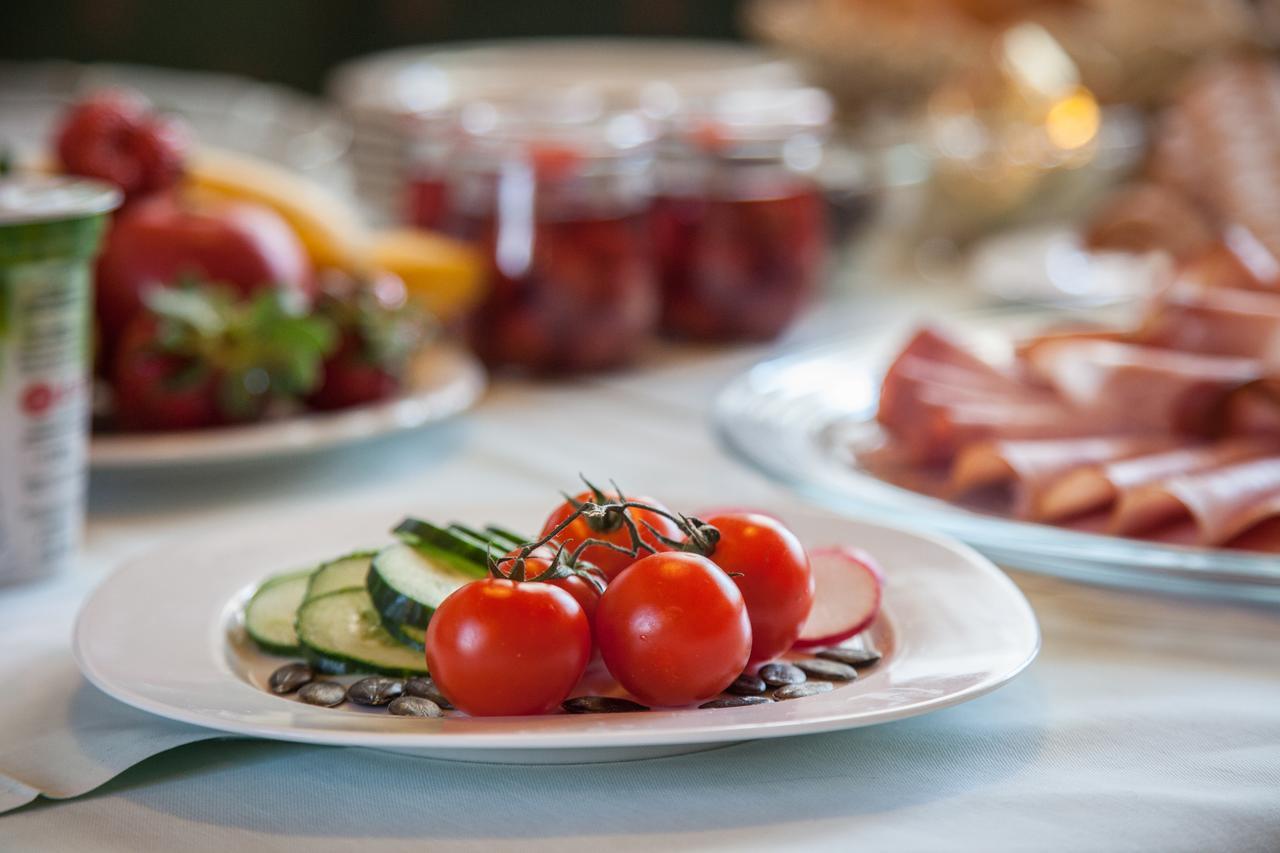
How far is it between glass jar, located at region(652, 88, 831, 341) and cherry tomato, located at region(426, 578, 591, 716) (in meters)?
0.97

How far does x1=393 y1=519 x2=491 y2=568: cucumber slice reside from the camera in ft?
2.30

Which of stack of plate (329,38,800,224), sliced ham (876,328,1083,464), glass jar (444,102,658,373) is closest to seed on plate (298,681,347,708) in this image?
sliced ham (876,328,1083,464)

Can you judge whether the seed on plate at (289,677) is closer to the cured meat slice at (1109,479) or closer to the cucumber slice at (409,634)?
the cucumber slice at (409,634)

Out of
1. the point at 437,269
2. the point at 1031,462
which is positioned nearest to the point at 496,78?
the point at 437,269

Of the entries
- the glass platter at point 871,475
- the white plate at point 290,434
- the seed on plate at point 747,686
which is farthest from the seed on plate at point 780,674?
the white plate at point 290,434

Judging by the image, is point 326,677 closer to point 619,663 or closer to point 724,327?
point 619,663

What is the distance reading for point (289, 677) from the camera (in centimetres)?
67

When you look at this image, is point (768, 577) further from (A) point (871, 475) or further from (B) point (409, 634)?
(A) point (871, 475)

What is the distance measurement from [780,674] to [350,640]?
20cm

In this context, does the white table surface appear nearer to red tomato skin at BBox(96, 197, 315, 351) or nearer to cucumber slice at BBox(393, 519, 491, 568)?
cucumber slice at BBox(393, 519, 491, 568)

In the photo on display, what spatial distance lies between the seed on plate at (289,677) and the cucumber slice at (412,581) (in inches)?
1.7

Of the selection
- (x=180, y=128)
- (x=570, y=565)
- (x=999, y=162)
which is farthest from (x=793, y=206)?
(x=570, y=565)

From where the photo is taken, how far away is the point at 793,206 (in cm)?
154

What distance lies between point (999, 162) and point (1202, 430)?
0.96 metres
